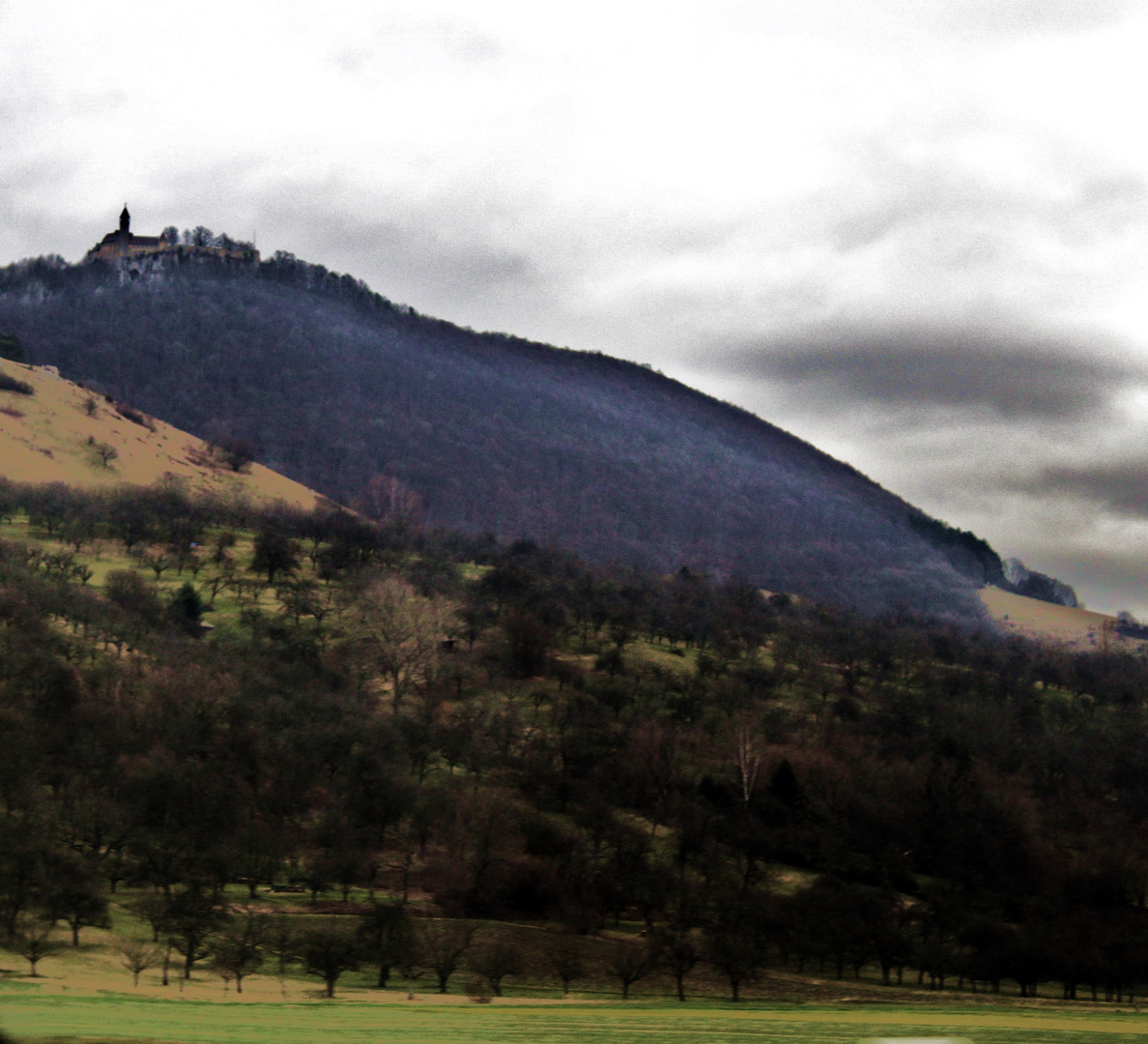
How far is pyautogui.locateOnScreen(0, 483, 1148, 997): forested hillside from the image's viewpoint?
62.9 m

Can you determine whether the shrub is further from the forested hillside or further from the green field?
the green field

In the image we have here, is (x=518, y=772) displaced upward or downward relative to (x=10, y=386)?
downward

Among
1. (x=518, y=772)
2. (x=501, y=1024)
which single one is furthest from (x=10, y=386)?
(x=501, y=1024)

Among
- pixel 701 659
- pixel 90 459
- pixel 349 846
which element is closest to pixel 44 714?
pixel 349 846

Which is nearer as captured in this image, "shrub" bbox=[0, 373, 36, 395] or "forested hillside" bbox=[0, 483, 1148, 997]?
"forested hillside" bbox=[0, 483, 1148, 997]

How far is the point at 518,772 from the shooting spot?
9050cm

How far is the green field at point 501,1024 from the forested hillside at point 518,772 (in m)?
7.69

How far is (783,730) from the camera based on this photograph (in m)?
110

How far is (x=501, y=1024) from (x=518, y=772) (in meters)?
54.8

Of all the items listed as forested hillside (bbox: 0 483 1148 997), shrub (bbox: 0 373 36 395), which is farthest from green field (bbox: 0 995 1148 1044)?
shrub (bbox: 0 373 36 395)

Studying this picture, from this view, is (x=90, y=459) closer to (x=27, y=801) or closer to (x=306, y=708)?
(x=306, y=708)

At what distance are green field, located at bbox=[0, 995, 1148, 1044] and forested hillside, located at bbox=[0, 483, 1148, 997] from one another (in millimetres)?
7687

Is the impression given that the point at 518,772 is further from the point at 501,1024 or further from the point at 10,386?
the point at 10,386

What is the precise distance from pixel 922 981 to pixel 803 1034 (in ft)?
109
